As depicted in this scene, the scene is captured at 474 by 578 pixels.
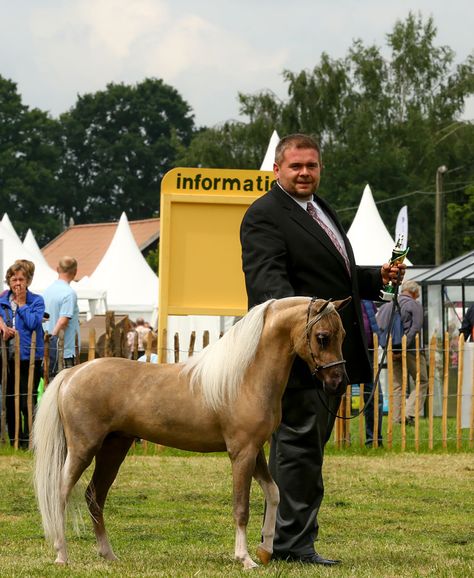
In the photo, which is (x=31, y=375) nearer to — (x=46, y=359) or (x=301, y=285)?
(x=46, y=359)

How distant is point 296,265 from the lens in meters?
6.93

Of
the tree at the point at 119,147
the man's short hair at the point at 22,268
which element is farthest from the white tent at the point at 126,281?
the tree at the point at 119,147

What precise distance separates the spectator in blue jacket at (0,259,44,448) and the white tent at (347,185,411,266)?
12.9m

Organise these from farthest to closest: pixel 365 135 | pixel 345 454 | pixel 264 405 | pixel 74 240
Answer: pixel 74 240 → pixel 365 135 → pixel 345 454 → pixel 264 405

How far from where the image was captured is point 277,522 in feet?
23.3

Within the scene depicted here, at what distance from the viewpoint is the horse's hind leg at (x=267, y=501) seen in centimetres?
673

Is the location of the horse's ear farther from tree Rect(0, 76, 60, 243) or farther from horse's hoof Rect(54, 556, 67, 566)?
tree Rect(0, 76, 60, 243)

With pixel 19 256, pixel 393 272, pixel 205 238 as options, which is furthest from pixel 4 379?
pixel 19 256

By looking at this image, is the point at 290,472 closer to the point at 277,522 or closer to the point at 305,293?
the point at 277,522

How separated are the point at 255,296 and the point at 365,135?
Result: 5569cm

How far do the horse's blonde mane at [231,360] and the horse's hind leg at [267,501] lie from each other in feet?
1.20

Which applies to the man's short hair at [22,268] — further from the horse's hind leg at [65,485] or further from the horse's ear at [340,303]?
the horse's ear at [340,303]

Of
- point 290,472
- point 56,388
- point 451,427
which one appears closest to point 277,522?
point 290,472

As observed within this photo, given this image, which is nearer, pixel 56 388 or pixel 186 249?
pixel 56 388
